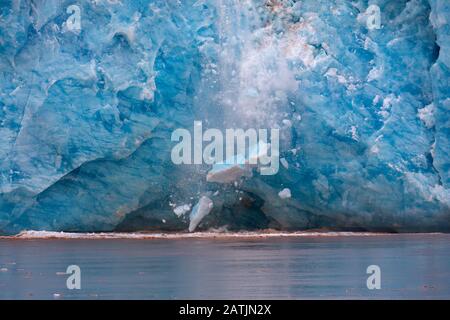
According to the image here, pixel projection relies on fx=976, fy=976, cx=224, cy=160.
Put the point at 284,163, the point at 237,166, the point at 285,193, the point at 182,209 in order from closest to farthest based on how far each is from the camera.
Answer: the point at 237,166 < the point at 284,163 < the point at 285,193 < the point at 182,209

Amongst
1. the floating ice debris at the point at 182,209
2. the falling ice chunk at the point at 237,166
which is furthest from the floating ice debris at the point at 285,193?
the floating ice debris at the point at 182,209

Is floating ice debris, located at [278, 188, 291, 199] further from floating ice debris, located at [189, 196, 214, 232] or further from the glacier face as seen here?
floating ice debris, located at [189, 196, 214, 232]

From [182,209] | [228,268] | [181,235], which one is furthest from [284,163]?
[228,268]

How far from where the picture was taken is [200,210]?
→ 17609 millimetres

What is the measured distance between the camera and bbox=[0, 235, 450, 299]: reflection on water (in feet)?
30.0

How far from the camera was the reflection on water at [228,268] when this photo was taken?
9.13 m

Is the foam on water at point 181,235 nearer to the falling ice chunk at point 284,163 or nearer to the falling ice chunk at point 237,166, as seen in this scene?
the falling ice chunk at point 237,166

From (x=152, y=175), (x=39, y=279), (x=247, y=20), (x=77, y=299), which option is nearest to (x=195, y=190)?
(x=152, y=175)

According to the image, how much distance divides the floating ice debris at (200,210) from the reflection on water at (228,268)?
1.01m

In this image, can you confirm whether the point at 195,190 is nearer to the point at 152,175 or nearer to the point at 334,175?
the point at 152,175

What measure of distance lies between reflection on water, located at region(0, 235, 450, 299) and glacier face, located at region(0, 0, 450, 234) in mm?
1075

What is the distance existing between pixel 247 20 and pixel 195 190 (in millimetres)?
3242

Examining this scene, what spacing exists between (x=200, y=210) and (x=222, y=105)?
1949 mm

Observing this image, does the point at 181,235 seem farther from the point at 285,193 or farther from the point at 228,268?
the point at 228,268
